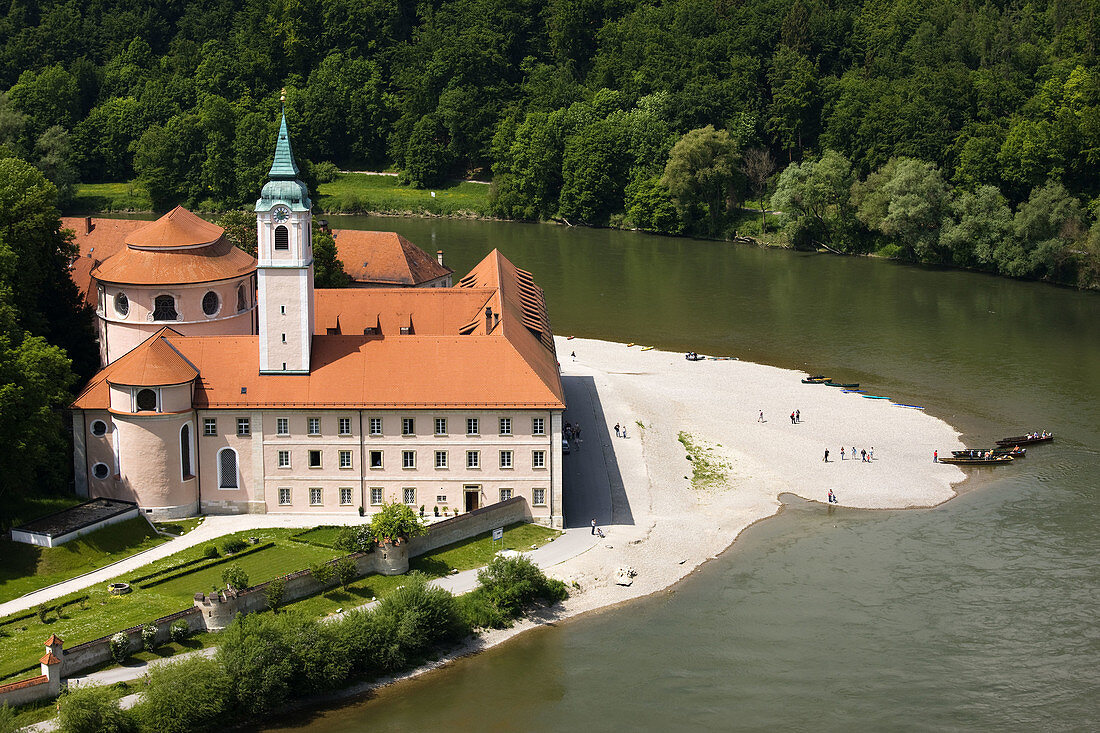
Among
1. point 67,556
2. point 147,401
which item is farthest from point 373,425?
point 67,556

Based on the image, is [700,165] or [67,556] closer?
[67,556]

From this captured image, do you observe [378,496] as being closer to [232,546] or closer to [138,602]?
[232,546]

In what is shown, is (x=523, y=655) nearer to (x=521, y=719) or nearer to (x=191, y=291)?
(x=521, y=719)

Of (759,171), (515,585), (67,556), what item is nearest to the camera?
(515,585)

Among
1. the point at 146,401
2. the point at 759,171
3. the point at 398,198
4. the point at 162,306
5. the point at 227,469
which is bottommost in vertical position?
the point at 227,469

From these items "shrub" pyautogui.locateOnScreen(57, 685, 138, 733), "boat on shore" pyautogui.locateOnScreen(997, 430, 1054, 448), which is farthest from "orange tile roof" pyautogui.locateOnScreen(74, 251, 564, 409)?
"boat on shore" pyautogui.locateOnScreen(997, 430, 1054, 448)

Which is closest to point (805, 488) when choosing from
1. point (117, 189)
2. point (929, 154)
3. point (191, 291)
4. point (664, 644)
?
point (664, 644)

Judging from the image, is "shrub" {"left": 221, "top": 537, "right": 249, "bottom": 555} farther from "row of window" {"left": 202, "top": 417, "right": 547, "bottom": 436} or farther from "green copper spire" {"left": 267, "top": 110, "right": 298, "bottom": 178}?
"green copper spire" {"left": 267, "top": 110, "right": 298, "bottom": 178}
